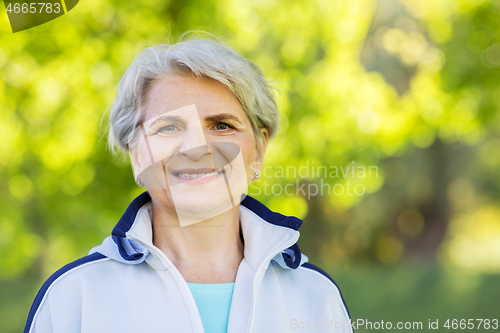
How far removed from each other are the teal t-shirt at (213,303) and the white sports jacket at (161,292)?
0.16 feet


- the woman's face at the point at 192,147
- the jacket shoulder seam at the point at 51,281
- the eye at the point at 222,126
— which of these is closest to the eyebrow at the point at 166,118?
the woman's face at the point at 192,147

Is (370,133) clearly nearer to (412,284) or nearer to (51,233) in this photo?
(412,284)

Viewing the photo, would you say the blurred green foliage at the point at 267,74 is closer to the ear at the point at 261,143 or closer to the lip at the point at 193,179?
the ear at the point at 261,143

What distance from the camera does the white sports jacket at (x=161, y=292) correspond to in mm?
1409

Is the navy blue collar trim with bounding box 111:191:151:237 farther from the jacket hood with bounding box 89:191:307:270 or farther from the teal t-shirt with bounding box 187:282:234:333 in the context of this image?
the teal t-shirt with bounding box 187:282:234:333

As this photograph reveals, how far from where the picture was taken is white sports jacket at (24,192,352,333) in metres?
1.41

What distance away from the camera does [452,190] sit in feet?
31.2

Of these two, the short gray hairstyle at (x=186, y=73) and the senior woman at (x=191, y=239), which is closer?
the senior woman at (x=191, y=239)

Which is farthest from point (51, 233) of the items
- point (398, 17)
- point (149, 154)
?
point (398, 17)

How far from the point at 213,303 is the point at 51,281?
0.58 meters

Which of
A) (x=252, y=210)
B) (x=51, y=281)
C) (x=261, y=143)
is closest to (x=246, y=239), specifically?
(x=252, y=210)

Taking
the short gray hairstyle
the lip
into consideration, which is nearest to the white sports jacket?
the lip

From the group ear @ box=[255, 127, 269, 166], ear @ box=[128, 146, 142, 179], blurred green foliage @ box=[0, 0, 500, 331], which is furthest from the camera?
→ blurred green foliage @ box=[0, 0, 500, 331]

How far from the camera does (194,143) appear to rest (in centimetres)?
156
